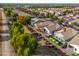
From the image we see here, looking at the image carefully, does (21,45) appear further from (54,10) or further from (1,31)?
(54,10)

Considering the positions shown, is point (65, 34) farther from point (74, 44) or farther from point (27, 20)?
point (27, 20)

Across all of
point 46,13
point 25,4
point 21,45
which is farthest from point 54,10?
point 21,45

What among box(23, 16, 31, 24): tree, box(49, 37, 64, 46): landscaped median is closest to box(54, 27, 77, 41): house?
box(49, 37, 64, 46): landscaped median

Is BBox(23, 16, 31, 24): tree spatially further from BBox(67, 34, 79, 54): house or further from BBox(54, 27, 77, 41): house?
BBox(67, 34, 79, 54): house

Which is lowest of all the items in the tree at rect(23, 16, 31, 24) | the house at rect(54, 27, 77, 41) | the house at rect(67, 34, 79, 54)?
the house at rect(67, 34, 79, 54)

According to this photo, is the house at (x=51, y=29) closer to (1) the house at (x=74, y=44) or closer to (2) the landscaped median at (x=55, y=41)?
(2) the landscaped median at (x=55, y=41)

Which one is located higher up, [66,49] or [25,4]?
[25,4]

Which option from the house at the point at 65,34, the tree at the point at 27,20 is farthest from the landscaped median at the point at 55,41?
the tree at the point at 27,20

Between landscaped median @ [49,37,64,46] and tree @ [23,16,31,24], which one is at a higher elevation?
tree @ [23,16,31,24]

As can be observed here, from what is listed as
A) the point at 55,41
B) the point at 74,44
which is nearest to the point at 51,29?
the point at 55,41
